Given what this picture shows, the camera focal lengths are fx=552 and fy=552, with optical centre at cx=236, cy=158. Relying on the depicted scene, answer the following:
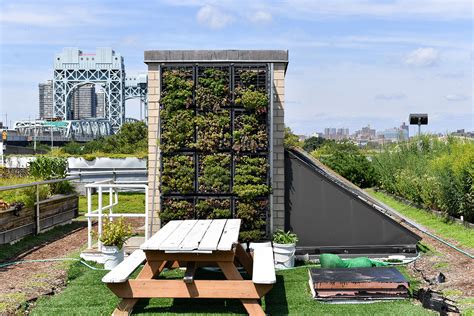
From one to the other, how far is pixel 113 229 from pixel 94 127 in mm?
131304

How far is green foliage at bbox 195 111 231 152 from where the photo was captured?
8641 millimetres

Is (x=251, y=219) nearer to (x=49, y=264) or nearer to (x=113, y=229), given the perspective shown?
(x=113, y=229)

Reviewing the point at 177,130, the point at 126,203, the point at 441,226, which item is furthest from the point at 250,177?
the point at 126,203

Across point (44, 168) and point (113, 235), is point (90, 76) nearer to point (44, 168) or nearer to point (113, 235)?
point (44, 168)

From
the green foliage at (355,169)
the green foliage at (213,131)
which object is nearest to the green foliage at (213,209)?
the green foliage at (213,131)

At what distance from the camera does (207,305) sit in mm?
6410

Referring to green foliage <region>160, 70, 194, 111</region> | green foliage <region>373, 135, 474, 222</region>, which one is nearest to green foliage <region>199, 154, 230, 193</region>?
green foliage <region>160, 70, 194, 111</region>

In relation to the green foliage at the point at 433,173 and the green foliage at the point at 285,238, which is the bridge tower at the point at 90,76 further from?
the green foliage at the point at 285,238

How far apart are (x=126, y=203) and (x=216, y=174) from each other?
9.58 metres

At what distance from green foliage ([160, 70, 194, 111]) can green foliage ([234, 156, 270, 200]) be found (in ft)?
4.15

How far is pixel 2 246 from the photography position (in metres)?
9.91

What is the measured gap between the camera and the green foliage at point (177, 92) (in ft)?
28.4

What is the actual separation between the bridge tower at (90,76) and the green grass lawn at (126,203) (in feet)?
355

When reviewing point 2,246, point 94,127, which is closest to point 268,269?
point 2,246
